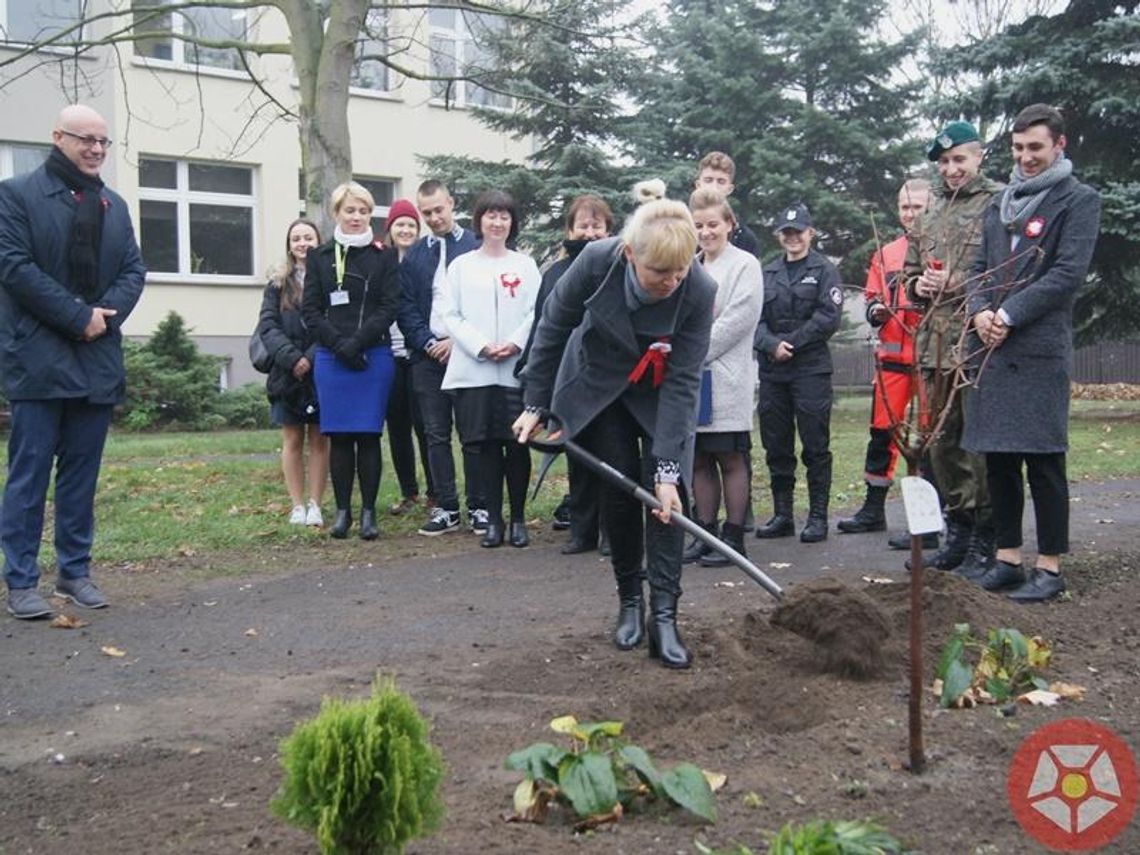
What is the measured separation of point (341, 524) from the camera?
848 centimetres

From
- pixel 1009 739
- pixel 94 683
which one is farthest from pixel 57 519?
pixel 1009 739

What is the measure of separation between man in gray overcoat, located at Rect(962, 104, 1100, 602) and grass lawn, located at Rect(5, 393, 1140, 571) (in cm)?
348

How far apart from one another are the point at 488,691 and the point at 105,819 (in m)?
1.62

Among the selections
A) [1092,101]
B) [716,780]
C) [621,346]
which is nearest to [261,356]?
[621,346]

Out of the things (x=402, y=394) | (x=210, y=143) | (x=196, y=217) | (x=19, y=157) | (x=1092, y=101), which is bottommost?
(x=402, y=394)

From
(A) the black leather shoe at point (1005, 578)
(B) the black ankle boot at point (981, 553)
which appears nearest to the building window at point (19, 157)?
(B) the black ankle boot at point (981, 553)

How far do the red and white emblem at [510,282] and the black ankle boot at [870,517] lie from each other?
2730mm

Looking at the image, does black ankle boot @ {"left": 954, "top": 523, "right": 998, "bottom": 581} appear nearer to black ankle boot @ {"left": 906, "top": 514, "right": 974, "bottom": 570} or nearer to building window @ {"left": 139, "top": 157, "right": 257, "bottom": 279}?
black ankle boot @ {"left": 906, "top": 514, "right": 974, "bottom": 570}

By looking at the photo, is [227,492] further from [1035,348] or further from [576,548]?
[1035,348]

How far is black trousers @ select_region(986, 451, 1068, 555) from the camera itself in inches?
243

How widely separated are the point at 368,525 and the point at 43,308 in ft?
9.56

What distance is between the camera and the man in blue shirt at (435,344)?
857cm

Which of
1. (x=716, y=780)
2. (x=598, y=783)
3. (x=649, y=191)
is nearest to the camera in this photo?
(x=598, y=783)

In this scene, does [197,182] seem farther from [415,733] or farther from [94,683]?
[415,733]
